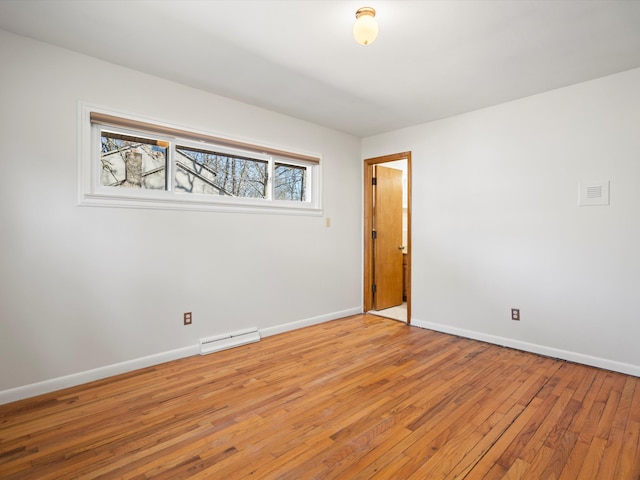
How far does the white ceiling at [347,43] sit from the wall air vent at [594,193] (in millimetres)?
927

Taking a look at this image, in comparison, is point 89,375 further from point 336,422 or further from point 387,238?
point 387,238

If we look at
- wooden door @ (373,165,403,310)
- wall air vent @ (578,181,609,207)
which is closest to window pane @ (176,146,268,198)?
wooden door @ (373,165,403,310)

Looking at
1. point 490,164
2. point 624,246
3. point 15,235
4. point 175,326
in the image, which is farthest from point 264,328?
point 624,246

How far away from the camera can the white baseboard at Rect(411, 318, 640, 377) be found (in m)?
2.68

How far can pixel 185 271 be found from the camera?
2988mm

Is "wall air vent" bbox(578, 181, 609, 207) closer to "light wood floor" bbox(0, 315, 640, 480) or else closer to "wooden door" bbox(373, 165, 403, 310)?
"light wood floor" bbox(0, 315, 640, 480)

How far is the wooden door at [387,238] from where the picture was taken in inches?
186

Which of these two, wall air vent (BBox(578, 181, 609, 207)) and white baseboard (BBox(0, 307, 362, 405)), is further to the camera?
wall air vent (BBox(578, 181, 609, 207))

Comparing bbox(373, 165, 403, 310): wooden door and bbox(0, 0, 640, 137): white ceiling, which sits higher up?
bbox(0, 0, 640, 137): white ceiling

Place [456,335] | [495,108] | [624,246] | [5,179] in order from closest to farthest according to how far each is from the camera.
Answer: [5,179]
[624,246]
[495,108]
[456,335]

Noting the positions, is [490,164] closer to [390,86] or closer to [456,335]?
[390,86]

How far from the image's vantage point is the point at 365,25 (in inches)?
74.8

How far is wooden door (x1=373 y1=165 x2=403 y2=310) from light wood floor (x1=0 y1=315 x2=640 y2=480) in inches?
74.1

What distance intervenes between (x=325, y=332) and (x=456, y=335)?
1.50 meters
